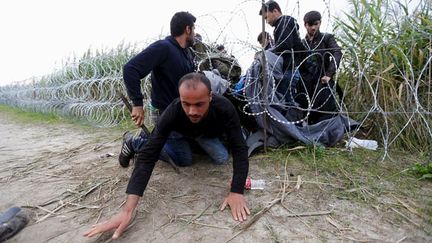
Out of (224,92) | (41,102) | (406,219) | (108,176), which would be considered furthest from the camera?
(41,102)

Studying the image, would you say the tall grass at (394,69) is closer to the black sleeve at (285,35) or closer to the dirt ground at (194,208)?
the black sleeve at (285,35)

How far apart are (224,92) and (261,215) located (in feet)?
5.03

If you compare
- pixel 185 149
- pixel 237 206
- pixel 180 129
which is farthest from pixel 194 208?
pixel 185 149

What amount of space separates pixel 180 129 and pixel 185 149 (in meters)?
0.46

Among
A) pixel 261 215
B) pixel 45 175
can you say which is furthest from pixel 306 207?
pixel 45 175

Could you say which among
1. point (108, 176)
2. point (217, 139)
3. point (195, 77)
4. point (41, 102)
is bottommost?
point (41, 102)

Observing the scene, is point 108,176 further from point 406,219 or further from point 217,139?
point 406,219

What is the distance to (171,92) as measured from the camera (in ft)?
10.3

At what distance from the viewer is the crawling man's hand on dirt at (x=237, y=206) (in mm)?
2141

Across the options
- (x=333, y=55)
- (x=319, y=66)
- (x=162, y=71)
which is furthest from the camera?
(x=319, y=66)

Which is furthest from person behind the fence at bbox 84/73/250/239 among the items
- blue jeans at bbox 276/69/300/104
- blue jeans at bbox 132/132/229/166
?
blue jeans at bbox 276/69/300/104

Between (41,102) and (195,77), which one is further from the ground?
(195,77)

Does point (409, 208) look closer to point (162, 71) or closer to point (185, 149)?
point (185, 149)

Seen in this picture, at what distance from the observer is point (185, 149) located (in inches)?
123
